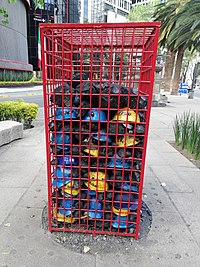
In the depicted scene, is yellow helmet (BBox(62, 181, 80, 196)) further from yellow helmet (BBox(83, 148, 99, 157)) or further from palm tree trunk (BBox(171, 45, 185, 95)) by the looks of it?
palm tree trunk (BBox(171, 45, 185, 95))

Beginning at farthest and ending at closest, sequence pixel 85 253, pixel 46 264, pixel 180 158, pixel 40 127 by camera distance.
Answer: pixel 40 127, pixel 180 158, pixel 85 253, pixel 46 264

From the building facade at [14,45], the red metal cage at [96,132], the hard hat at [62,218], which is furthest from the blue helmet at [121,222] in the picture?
the building facade at [14,45]

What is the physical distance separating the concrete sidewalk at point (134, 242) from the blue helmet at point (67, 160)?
74 cm

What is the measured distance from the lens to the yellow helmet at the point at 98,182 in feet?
6.50

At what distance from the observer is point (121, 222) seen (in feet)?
6.79

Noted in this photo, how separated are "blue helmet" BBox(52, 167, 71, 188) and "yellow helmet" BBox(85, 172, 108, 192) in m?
0.21

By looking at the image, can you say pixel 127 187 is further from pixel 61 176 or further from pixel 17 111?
pixel 17 111

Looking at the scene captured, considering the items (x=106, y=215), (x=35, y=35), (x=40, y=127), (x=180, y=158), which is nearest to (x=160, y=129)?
(x=180, y=158)

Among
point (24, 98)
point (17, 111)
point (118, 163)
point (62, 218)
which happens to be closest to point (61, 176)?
point (62, 218)

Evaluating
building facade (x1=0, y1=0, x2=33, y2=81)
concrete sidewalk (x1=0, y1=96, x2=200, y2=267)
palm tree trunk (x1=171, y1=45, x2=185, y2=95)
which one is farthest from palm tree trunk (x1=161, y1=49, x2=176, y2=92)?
concrete sidewalk (x1=0, y1=96, x2=200, y2=267)

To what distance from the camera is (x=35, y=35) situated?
37.1 metres

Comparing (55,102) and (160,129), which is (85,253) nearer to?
(55,102)

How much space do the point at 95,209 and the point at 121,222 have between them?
0.92ft

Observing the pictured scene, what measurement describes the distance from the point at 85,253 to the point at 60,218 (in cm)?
42
